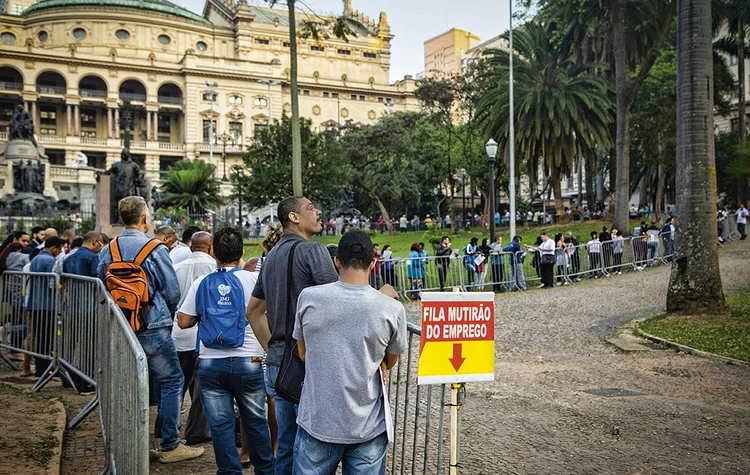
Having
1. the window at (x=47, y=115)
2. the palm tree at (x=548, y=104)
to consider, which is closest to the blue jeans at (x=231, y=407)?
the palm tree at (x=548, y=104)

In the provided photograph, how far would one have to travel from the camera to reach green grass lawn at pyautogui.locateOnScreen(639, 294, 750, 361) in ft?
32.8

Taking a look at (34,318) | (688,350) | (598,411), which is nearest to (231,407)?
(598,411)

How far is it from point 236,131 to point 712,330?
75.1m

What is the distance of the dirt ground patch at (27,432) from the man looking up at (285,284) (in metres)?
2.12

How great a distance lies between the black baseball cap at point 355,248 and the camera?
3.50 metres

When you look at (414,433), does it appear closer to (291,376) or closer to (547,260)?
(291,376)

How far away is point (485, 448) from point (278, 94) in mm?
82395

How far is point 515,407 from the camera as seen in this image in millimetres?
7387

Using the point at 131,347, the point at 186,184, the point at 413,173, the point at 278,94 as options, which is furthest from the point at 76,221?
the point at 278,94

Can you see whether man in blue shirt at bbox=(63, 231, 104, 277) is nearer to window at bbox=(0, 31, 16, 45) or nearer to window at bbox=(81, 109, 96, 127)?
window at bbox=(81, 109, 96, 127)

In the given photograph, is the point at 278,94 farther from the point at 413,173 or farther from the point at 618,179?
the point at 618,179

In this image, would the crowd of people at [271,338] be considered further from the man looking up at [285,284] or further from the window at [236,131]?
the window at [236,131]

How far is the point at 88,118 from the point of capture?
80.1 metres

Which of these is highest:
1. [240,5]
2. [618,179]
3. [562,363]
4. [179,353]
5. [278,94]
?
[240,5]
